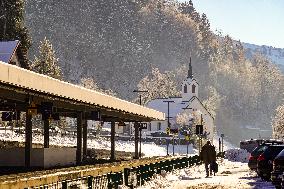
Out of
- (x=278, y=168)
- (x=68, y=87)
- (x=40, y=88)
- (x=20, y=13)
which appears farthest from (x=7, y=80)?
(x=20, y=13)

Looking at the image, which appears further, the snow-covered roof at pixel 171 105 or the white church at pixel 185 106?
the snow-covered roof at pixel 171 105

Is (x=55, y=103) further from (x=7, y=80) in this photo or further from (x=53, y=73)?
(x=53, y=73)

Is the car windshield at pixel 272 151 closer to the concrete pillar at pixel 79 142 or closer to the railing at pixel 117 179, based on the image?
the railing at pixel 117 179

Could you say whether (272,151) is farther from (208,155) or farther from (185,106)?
(185,106)

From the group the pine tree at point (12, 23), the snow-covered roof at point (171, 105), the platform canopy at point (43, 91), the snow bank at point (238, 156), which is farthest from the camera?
the snow-covered roof at point (171, 105)

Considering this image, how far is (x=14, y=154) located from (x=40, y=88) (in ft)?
36.6

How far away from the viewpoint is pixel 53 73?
280 ft

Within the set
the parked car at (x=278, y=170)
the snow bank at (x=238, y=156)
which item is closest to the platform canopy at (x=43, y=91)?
the parked car at (x=278, y=170)

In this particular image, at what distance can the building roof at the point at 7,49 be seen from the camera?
57875 mm

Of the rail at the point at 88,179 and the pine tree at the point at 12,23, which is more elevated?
the pine tree at the point at 12,23

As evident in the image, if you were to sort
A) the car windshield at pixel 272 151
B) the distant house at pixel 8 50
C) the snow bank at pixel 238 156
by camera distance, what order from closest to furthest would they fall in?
the car windshield at pixel 272 151
the distant house at pixel 8 50
the snow bank at pixel 238 156

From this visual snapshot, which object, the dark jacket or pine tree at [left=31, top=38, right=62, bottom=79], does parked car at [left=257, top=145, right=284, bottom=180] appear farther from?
pine tree at [left=31, top=38, right=62, bottom=79]

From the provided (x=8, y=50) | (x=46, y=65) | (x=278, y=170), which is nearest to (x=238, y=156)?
(x=8, y=50)

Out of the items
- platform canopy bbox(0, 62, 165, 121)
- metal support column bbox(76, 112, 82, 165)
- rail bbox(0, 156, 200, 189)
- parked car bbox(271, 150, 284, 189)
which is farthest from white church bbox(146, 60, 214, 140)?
parked car bbox(271, 150, 284, 189)
